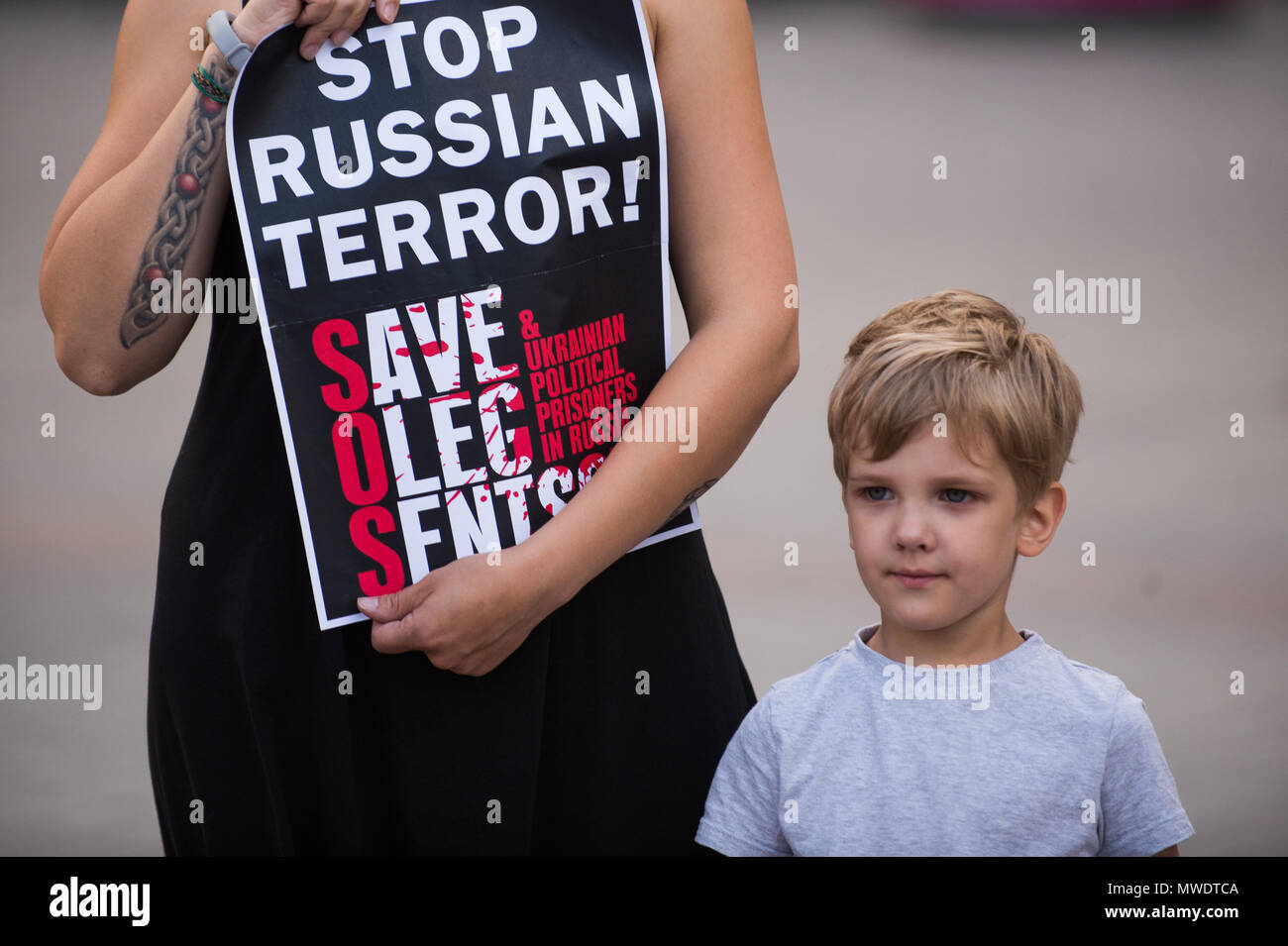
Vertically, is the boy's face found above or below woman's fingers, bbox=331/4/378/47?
below

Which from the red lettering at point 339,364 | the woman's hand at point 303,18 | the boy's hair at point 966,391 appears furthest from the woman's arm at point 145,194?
the boy's hair at point 966,391

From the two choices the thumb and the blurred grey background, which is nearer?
the thumb

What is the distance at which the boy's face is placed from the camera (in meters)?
1.26

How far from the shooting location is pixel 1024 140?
3.45m

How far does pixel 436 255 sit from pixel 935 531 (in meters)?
0.56

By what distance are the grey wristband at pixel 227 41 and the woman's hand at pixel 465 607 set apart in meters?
0.52

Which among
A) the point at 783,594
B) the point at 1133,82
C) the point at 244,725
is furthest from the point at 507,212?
the point at 1133,82

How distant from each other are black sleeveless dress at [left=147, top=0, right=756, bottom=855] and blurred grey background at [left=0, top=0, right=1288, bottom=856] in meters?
0.92

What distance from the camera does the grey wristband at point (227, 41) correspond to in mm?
1232

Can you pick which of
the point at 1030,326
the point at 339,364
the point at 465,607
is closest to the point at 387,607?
the point at 465,607

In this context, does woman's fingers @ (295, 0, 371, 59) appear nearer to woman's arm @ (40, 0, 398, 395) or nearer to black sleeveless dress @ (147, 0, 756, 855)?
woman's arm @ (40, 0, 398, 395)

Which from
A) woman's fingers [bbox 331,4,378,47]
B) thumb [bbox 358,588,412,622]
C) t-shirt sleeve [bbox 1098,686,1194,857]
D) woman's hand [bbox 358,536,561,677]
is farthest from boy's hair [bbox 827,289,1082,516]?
woman's fingers [bbox 331,4,378,47]

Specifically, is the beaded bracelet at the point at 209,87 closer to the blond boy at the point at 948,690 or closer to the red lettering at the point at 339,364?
the red lettering at the point at 339,364

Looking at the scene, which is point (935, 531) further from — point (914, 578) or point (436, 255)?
point (436, 255)
